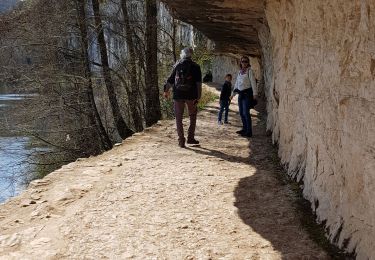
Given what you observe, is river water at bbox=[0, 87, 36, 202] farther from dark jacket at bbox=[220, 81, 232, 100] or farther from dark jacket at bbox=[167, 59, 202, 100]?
→ dark jacket at bbox=[167, 59, 202, 100]

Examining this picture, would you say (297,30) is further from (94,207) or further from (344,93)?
(94,207)

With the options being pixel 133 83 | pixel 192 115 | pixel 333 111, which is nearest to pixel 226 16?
pixel 192 115

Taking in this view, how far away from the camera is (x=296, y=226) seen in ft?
13.5

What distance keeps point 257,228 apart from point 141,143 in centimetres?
428

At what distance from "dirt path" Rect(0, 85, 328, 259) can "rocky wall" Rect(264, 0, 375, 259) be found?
1.18 feet

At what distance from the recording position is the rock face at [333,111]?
3.11m

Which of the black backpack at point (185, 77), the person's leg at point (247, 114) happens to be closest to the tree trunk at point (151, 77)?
the person's leg at point (247, 114)

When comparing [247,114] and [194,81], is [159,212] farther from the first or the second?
[247,114]

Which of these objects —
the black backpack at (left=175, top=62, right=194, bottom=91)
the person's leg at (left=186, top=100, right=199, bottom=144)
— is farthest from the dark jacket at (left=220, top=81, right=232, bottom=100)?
the black backpack at (left=175, top=62, right=194, bottom=91)

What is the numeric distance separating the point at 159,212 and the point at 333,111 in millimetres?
1889

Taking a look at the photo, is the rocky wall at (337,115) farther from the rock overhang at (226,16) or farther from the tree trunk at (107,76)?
the tree trunk at (107,76)

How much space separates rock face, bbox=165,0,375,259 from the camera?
10.2 feet

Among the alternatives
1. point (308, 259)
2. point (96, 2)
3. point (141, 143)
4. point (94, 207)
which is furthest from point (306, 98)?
point (96, 2)

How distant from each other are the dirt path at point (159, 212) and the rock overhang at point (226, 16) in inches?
111
